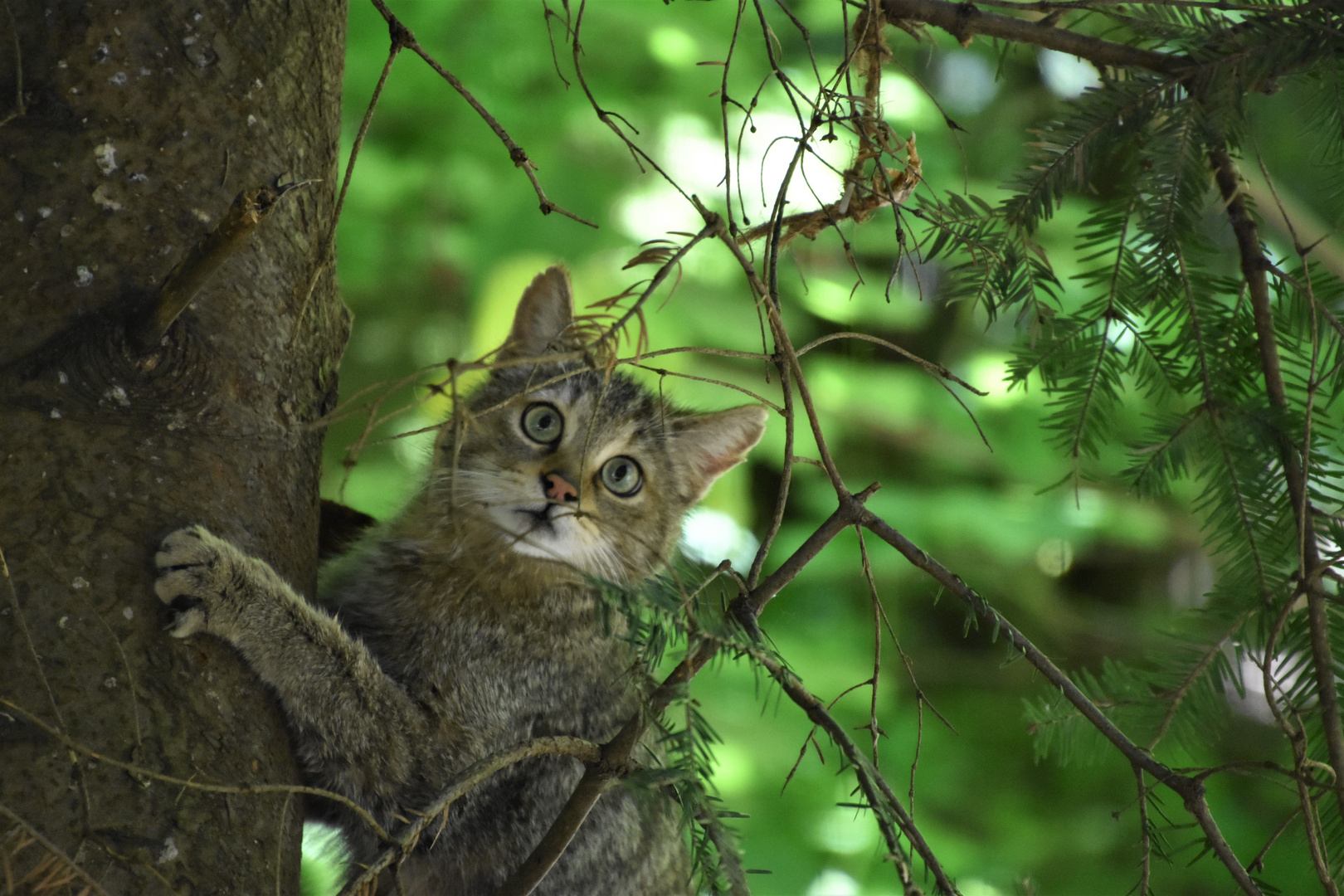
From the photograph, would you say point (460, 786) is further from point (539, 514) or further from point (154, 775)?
point (539, 514)

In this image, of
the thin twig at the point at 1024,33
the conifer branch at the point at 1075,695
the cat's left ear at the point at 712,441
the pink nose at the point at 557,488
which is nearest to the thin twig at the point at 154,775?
the conifer branch at the point at 1075,695

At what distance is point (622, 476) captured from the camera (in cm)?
304

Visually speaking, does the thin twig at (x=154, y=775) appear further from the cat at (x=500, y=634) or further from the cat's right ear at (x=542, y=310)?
the cat's right ear at (x=542, y=310)

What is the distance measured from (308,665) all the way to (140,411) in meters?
0.60

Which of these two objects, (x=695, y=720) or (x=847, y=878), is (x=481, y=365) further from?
(x=847, y=878)

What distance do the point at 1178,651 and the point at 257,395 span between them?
174 cm

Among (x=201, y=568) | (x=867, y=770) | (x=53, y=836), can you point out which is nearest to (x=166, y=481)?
(x=201, y=568)

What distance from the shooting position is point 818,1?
459cm

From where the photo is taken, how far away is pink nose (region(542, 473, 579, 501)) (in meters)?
2.69

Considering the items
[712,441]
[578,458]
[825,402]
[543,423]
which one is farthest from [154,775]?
[825,402]

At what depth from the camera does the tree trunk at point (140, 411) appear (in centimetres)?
148

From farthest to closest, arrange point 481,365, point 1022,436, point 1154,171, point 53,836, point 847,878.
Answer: point 1022,436
point 847,878
point 1154,171
point 53,836
point 481,365

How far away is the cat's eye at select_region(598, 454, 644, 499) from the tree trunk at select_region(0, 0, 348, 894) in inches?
45.1

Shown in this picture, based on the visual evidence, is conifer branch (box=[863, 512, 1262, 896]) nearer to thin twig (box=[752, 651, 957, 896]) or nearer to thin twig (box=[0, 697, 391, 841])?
thin twig (box=[752, 651, 957, 896])
